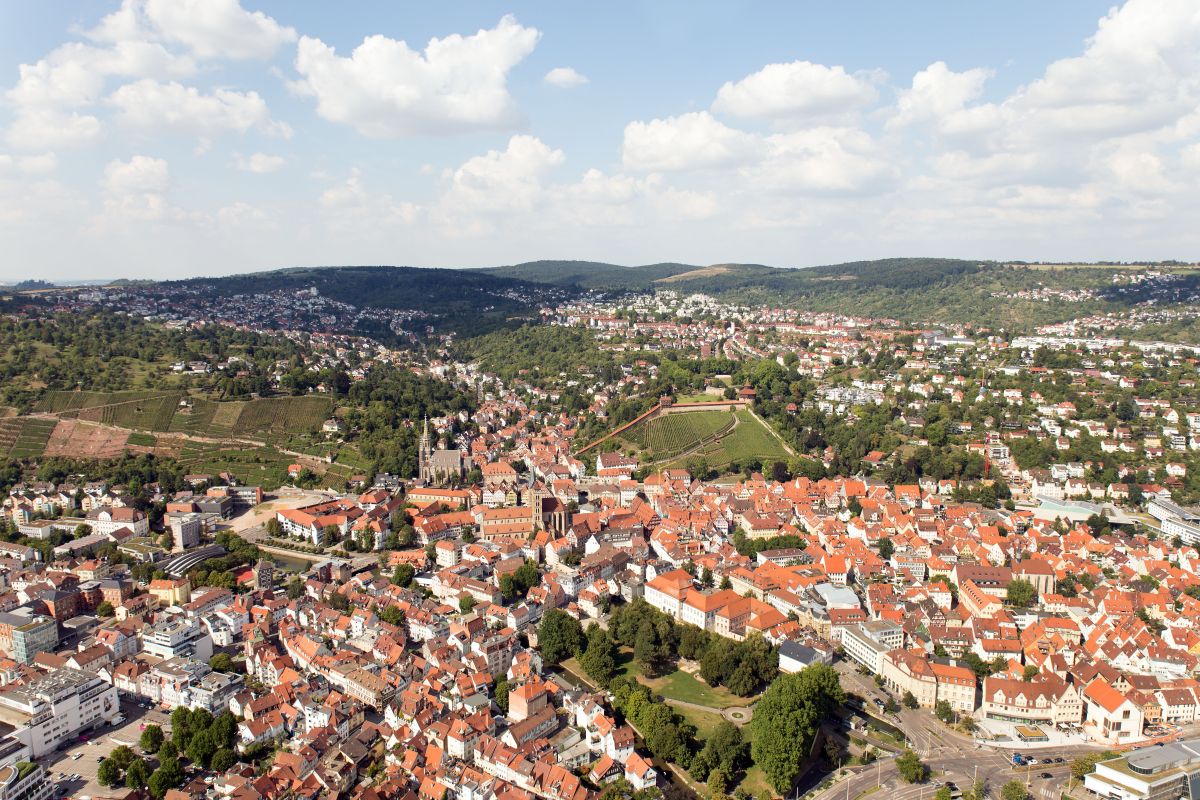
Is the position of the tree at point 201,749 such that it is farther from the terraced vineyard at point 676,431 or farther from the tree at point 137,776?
the terraced vineyard at point 676,431

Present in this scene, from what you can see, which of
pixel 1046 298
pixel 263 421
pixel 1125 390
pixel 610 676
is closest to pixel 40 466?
pixel 263 421

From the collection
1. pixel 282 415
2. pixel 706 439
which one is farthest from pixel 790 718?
pixel 282 415

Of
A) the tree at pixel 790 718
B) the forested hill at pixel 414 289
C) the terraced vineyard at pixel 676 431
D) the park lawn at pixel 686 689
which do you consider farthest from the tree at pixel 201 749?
the forested hill at pixel 414 289

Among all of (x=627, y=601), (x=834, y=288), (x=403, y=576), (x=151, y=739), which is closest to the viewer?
(x=151, y=739)

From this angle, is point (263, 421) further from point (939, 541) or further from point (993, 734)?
point (993, 734)

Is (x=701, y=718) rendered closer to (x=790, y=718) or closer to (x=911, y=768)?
(x=790, y=718)
